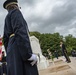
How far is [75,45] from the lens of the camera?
100188mm

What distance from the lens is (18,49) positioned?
3512 millimetres

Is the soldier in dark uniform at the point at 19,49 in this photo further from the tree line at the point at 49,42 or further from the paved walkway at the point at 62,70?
the tree line at the point at 49,42

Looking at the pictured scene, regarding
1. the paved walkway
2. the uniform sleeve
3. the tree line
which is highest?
the tree line

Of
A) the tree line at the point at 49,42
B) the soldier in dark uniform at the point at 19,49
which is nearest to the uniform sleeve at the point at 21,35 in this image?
the soldier in dark uniform at the point at 19,49

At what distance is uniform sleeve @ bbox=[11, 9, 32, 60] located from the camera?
134 inches

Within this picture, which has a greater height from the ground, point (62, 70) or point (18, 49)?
point (18, 49)

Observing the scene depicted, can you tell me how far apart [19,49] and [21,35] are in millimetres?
198

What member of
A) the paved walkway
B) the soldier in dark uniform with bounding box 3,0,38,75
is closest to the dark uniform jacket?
the soldier in dark uniform with bounding box 3,0,38,75

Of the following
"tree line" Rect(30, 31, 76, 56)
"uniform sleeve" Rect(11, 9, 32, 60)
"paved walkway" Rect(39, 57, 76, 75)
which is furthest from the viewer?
"tree line" Rect(30, 31, 76, 56)

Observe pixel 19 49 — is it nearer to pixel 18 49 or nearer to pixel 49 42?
pixel 18 49

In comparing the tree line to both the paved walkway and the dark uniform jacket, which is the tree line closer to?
the paved walkway

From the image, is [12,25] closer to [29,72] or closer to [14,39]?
[14,39]

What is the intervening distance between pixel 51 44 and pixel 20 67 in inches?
3347

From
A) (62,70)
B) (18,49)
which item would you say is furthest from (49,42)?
(18,49)
